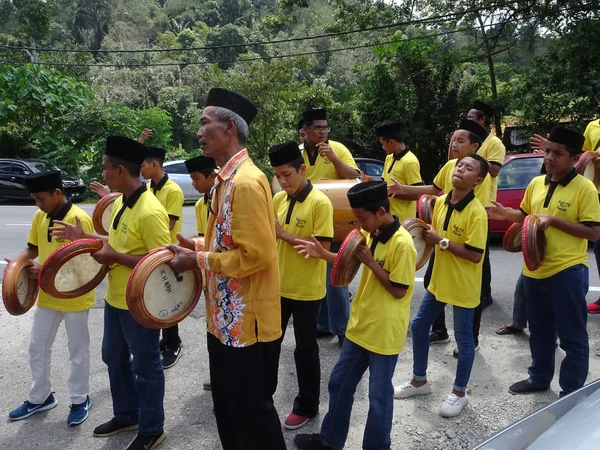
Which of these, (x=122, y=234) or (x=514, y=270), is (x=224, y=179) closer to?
(x=122, y=234)

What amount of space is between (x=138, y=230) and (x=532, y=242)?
2.77 metres

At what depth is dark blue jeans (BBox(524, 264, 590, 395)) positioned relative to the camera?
13.2ft

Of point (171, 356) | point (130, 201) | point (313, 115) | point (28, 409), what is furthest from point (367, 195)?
point (28, 409)

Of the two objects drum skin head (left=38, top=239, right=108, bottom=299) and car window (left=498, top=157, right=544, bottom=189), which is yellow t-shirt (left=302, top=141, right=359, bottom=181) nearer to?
drum skin head (left=38, top=239, right=108, bottom=299)

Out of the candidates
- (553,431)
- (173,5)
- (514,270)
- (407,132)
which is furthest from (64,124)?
(173,5)

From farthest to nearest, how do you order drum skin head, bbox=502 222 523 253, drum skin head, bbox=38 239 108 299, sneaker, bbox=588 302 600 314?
sneaker, bbox=588 302 600 314
drum skin head, bbox=502 222 523 253
drum skin head, bbox=38 239 108 299

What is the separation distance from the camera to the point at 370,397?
3377 mm

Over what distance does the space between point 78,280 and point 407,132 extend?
1518cm

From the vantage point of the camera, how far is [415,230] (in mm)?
4195

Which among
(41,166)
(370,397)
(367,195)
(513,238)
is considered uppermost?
(41,166)

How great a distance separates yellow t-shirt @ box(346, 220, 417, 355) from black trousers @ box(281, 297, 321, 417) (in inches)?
25.6

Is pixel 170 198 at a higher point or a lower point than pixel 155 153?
lower

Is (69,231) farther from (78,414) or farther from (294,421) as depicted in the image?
(294,421)

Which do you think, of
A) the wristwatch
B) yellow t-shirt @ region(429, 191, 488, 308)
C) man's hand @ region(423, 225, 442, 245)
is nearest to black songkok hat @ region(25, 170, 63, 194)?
man's hand @ region(423, 225, 442, 245)
